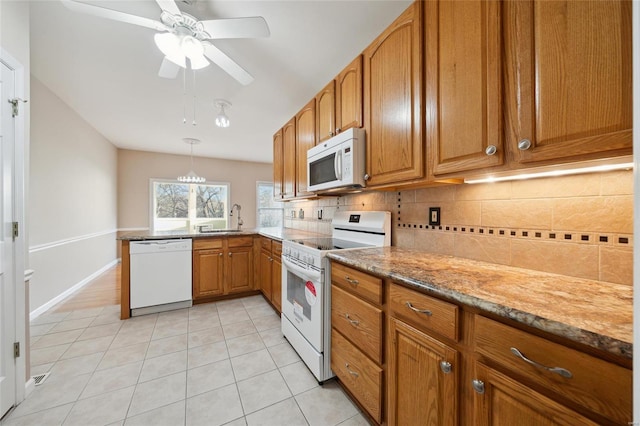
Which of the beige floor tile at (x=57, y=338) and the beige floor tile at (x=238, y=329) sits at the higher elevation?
the beige floor tile at (x=57, y=338)

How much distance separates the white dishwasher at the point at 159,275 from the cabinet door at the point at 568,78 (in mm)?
3066

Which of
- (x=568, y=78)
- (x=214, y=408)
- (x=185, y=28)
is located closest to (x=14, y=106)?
(x=185, y=28)

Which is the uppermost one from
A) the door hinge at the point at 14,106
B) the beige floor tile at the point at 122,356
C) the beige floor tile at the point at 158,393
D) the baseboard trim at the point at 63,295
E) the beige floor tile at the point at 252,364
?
the door hinge at the point at 14,106

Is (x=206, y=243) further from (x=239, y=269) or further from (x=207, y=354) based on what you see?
(x=207, y=354)

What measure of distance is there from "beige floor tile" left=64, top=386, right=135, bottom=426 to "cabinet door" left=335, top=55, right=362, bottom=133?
228cm

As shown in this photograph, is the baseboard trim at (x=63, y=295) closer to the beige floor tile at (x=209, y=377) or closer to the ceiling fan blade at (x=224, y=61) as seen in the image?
the beige floor tile at (x=209, y=377)

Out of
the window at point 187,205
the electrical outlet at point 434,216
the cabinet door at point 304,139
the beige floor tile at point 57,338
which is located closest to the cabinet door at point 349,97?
the cabinet door at point 304,139

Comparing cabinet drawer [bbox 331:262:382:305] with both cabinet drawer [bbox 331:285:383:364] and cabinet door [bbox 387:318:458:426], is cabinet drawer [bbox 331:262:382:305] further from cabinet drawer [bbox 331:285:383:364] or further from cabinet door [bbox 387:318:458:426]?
cabinet door [bbox 387:318:458:426]

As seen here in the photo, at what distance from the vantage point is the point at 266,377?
5.44ft

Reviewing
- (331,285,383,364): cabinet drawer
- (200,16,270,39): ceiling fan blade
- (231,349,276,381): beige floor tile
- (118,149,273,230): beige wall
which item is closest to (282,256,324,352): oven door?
(331,285,383,364): cabinet drawer

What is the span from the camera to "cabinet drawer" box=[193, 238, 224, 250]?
2.86 m

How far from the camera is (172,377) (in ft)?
5.42

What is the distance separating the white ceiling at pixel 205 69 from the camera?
1.59 metres

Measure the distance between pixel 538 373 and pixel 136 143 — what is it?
6214 mm
